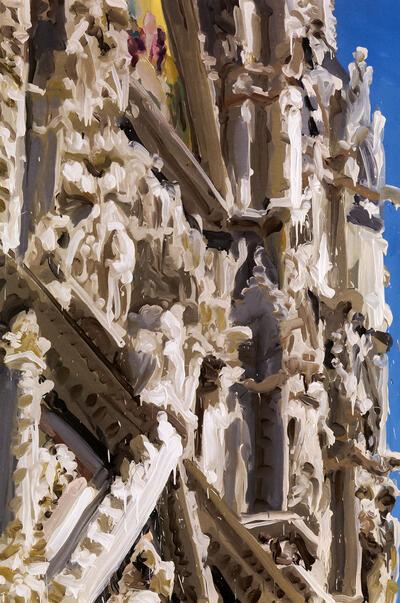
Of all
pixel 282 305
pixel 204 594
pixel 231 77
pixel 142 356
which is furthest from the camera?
pixel 231 77

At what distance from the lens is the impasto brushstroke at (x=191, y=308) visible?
3.17 meters

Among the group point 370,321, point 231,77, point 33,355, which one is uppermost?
point 231,77

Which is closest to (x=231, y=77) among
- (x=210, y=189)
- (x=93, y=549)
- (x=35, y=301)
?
(x=210, y=189)

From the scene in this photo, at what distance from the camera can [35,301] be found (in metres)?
3.16

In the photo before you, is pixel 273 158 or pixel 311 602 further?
pixel 273 158

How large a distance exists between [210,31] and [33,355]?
2146 millimetres

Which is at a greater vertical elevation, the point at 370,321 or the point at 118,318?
the point at 370,321

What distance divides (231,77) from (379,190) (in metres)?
1.02

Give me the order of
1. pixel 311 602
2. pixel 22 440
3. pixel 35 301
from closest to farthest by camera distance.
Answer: pixel 22 440
pixel 35 301
pixel 311 602

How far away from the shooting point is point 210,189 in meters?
4.38

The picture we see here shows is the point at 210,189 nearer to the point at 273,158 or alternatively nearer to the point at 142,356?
the point at 273,158

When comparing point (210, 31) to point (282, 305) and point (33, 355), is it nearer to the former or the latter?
point (282, 305)

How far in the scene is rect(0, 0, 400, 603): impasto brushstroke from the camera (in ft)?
10.4

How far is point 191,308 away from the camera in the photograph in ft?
12.9
